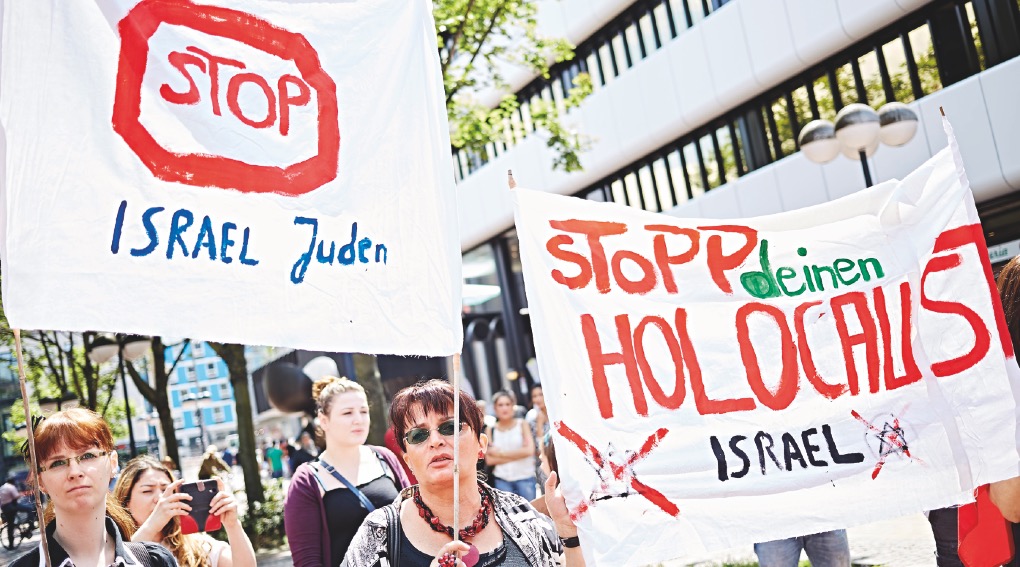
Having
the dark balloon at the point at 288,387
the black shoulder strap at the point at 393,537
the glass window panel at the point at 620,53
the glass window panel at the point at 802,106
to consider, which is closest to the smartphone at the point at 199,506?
the black shoulder strap at the point at 393,537

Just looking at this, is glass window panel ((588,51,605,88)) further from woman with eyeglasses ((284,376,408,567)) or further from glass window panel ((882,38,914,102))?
woman with eyeglasses ((284,376,408,567))

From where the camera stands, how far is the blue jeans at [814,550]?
5.15 metres

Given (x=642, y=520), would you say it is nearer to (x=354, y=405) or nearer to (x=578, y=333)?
(x=578, y=333)

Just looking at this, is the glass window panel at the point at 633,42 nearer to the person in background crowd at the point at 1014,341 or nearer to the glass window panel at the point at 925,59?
the glass window panel at the point at 925,59

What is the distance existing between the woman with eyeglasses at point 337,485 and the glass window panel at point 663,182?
18867 mm

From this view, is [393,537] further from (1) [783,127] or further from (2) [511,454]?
(1) [783,127]

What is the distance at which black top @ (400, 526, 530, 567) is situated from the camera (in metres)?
3.19

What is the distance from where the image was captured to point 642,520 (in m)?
3.60

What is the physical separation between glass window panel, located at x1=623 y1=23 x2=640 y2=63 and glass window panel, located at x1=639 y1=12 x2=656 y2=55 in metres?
0.25

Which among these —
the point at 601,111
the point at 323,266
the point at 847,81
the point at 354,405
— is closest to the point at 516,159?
the point at 601,111

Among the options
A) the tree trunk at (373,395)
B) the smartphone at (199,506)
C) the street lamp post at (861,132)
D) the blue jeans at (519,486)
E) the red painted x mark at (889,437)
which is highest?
the street lamp post at (861,132)

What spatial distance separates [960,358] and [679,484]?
1488 mm

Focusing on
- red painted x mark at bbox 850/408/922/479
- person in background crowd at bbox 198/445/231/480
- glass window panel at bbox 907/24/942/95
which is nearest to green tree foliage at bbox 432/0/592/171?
person in background crowd at bbox 198/445/231/480

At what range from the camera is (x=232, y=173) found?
2.97m
